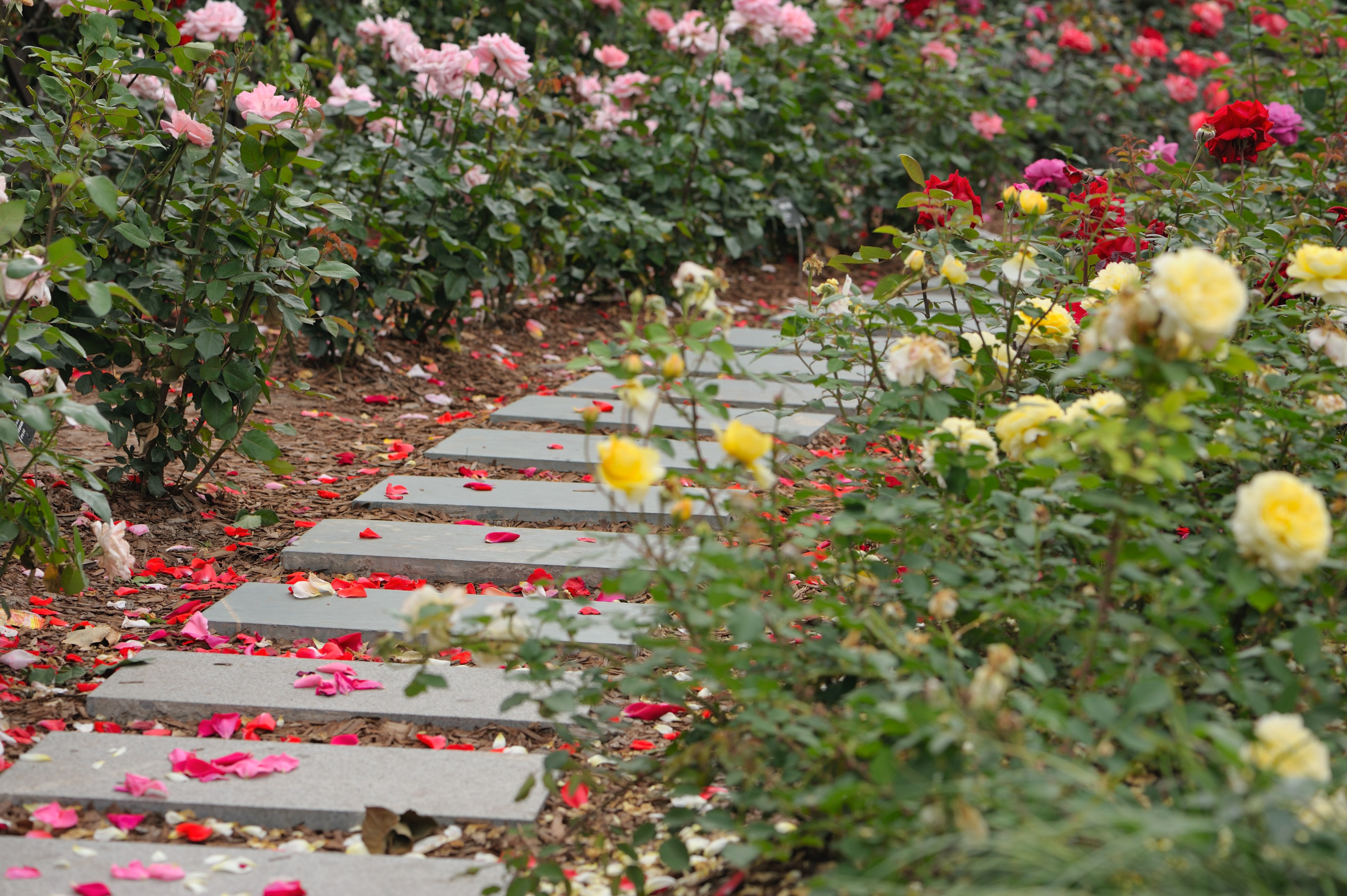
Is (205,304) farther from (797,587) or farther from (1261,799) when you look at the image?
(1261,799)

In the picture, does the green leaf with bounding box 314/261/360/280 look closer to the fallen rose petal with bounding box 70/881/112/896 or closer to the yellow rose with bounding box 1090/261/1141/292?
the fallen rose petal with bounding box 70/881/112/896

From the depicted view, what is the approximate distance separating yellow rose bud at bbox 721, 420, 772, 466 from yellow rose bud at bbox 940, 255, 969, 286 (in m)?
0.60

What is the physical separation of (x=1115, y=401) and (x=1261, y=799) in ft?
1.98

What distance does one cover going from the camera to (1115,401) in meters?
1.39

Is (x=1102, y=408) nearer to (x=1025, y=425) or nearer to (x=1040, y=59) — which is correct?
(x=1025, y=425)

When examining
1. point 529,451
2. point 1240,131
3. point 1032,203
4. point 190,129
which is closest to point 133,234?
point 190,129

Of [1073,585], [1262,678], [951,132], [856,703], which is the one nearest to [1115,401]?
[1073,585]

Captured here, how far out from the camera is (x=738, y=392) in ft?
12.2

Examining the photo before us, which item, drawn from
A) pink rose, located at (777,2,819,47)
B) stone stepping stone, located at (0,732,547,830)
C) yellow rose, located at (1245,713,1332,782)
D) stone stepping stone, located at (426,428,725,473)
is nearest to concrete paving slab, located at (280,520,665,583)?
stone stepping stone, located at (426,428,725,473)

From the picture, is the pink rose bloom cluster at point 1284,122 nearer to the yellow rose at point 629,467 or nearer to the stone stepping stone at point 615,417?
the stone stepping stone at point 615,417

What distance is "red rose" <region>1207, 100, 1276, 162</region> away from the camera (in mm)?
2359

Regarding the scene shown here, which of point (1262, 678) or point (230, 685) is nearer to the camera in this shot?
point (1262, 678)

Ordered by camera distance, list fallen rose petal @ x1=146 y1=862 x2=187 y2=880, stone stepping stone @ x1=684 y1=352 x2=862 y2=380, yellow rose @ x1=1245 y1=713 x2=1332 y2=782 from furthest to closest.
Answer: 1. stone stepping stone @ x1=684 y1=352 x2=862 y2=380
2. fallen rose petal @ x1=146 y1=862 x2=187 y2=880
3. yellow rose @ x1=1245 y1=713 x2=1332 y2=782

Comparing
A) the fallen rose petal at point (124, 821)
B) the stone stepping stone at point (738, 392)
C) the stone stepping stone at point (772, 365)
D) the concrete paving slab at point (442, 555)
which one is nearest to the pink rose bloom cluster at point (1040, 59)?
the stone stepping stone at point (772, 365)
